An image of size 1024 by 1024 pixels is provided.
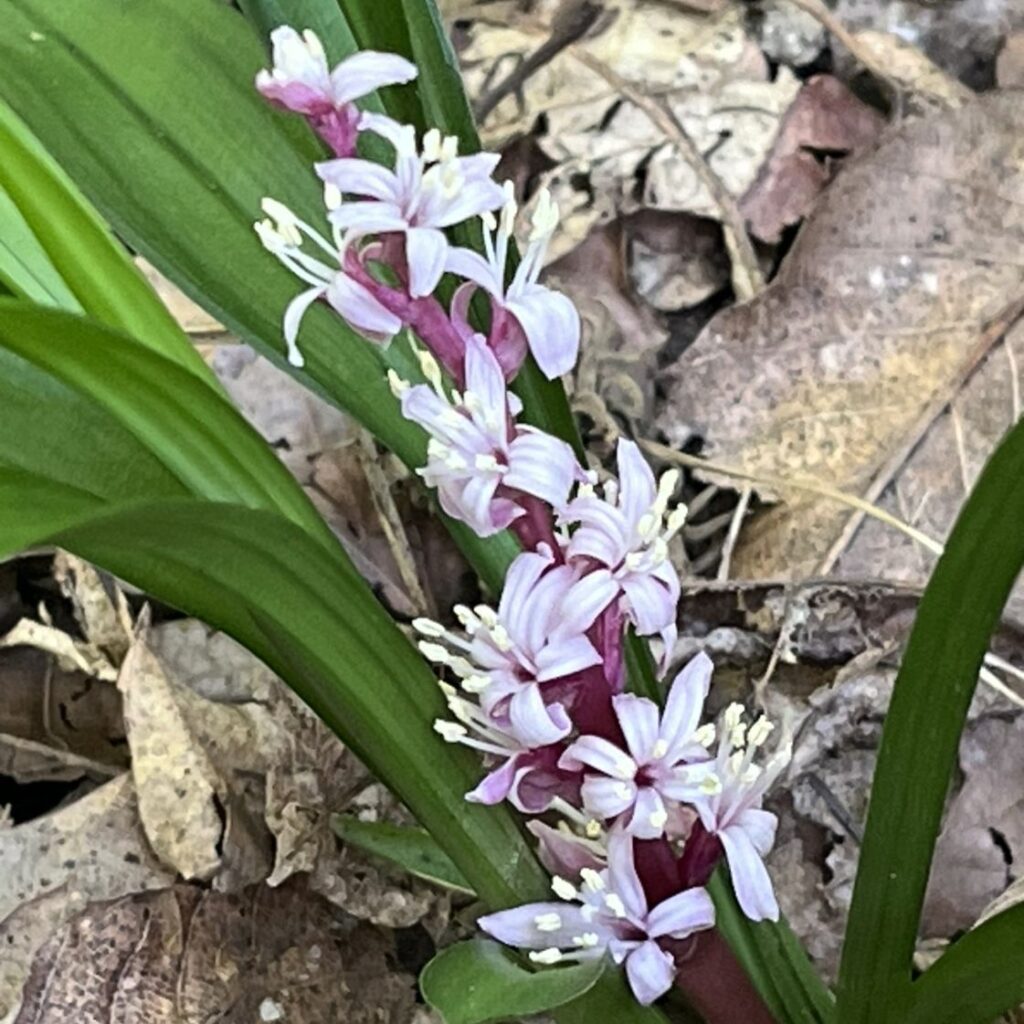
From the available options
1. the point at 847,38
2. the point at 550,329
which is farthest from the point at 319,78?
the point at 847,38

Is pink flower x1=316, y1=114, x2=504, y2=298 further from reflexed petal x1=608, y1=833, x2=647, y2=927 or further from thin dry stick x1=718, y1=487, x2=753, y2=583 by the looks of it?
thin dry stick x1=718, y1=487, x2=753, y2=583

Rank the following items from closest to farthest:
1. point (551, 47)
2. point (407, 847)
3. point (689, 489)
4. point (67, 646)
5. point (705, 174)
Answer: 1. point (407, 847)
2. point (67, 646)
3. point (689, 489)
4. point (705, 174)
5. point (551, 47)

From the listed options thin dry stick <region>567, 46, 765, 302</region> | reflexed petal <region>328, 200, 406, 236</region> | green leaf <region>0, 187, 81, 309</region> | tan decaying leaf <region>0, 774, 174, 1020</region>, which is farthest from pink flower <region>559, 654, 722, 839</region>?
thin dry stick <region>567, 46, 765, 302</region>

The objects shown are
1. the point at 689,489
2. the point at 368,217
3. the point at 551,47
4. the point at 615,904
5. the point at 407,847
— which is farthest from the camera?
the point at 551,47

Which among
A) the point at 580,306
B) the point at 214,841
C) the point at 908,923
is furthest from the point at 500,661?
the point at 580,306

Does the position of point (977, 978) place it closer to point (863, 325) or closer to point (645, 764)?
point (645, 764)

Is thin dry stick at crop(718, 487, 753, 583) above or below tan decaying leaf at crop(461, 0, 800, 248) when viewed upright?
below

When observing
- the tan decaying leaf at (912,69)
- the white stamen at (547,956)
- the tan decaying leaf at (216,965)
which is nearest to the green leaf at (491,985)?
the white stamen at (547,956)
